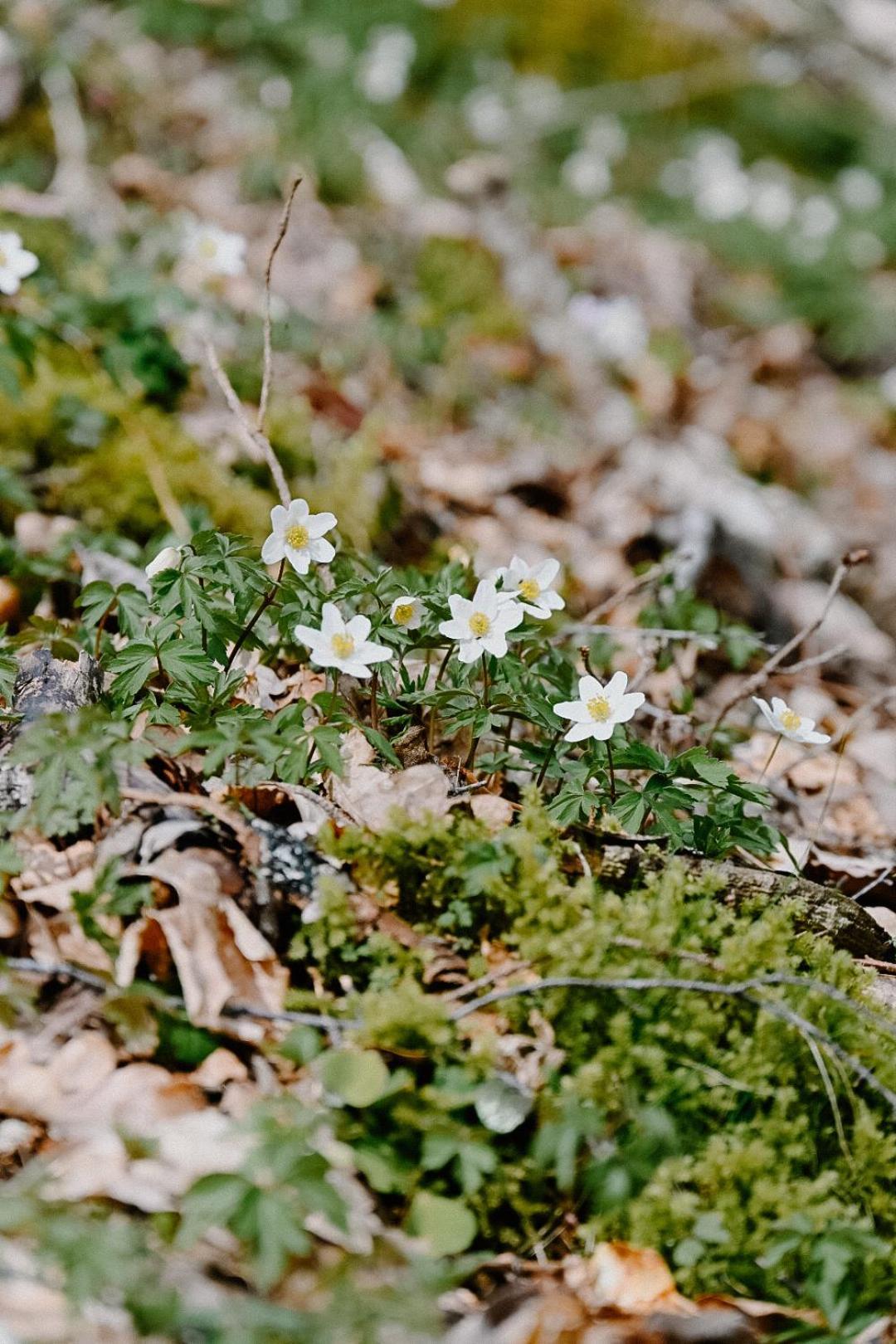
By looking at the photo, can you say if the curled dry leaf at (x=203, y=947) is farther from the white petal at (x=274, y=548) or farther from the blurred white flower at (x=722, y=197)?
the blurred white flower at (x=722, y=197)

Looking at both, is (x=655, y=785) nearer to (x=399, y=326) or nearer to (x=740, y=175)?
(x=399, y=326)

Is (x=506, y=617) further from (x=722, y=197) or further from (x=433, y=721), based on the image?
(x=722, y=197)

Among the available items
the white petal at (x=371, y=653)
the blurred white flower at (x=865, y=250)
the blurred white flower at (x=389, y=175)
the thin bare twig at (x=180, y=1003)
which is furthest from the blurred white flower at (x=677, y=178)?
the thin bare twig at (x=180, y=1003)

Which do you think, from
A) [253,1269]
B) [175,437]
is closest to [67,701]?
[253,1269]

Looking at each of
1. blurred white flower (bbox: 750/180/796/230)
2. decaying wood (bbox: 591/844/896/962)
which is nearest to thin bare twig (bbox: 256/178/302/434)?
decaying wood (bbox: 591/844/896/962)

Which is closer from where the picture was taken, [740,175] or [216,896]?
[216,896]

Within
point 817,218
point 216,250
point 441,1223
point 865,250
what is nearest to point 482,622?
point 441,1223

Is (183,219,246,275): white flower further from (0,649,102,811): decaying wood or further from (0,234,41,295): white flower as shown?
(0,649,102,811): decaying wood
